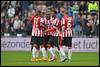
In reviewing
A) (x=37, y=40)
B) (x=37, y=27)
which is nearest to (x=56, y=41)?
(x=37, y=40)

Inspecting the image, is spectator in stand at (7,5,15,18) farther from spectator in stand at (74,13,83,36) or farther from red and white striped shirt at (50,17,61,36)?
red and white striped shirt at (50,17,61,36)

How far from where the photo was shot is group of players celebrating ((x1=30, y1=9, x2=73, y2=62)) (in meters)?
20.9

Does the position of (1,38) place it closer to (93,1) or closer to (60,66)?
(93,1)

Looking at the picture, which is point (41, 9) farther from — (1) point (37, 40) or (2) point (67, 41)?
(2) point (67, 41)

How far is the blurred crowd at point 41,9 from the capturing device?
2956cm

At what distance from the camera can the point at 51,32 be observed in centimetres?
2120

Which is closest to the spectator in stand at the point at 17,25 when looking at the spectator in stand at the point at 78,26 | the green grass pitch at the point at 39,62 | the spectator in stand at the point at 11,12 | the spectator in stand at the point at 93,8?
the spectator in stand at the point at 11,12

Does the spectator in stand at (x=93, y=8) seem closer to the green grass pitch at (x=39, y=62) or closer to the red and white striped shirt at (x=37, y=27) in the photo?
Answer: the green grass pitch at (x=39, y=62)

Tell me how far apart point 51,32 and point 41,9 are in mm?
8444

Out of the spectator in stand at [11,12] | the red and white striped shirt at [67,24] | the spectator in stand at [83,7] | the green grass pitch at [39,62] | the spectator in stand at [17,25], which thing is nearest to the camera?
the green grass pitch at [39,62]

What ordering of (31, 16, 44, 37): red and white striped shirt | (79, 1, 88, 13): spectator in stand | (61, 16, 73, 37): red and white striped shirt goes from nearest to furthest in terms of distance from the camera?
1. (61, 16, 73, 37): red and white striped shirt
2. (31, 16, 44, 37): red and white striped shirt
3. (79, 1, 88, 13): spectator in stand

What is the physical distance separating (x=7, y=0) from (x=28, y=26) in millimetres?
2878

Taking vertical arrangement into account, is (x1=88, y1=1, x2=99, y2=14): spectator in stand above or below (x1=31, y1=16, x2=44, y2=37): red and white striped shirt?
above

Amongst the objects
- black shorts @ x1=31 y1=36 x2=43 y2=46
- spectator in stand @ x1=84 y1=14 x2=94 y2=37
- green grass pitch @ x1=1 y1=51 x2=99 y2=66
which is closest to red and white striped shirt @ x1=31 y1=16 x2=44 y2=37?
black shorts @ x1=31 y1=36 x2=43 y2=46
